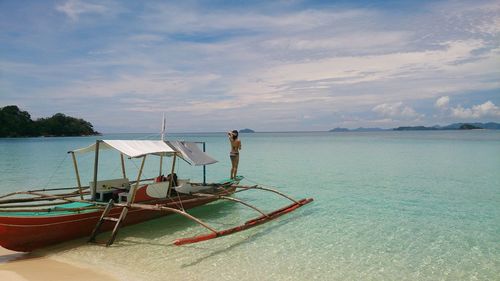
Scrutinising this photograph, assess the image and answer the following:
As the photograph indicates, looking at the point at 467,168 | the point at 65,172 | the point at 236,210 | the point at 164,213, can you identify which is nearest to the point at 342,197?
the point at 236,210

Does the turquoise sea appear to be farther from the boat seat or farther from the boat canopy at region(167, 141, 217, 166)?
the boat canopy at region(167, 141, 217, 166)

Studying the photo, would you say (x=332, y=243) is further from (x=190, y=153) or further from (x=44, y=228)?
(x=44, y=228)

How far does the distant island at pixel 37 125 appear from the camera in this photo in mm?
107750

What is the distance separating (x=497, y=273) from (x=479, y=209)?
22.4ft

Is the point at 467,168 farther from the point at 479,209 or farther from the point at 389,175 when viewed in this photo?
the point at 479,209

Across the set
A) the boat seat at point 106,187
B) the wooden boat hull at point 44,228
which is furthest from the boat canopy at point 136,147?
the wooden boat hull at point 44,228

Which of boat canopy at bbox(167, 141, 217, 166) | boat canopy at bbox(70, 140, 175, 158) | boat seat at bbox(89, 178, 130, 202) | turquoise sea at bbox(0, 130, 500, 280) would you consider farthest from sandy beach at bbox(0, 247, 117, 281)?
boat canopy at bbox(167, 141, 217, 166)

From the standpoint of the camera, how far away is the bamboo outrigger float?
328 inches

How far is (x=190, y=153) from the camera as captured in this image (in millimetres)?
12312

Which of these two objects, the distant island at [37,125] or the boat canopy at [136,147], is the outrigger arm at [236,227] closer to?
the boat canopy at [136,147]

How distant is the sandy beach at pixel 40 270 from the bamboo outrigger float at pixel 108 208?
38 centimetres

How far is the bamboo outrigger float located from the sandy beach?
38cm

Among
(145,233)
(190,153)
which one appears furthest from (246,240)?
(190,153)

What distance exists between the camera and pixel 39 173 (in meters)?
25.7
